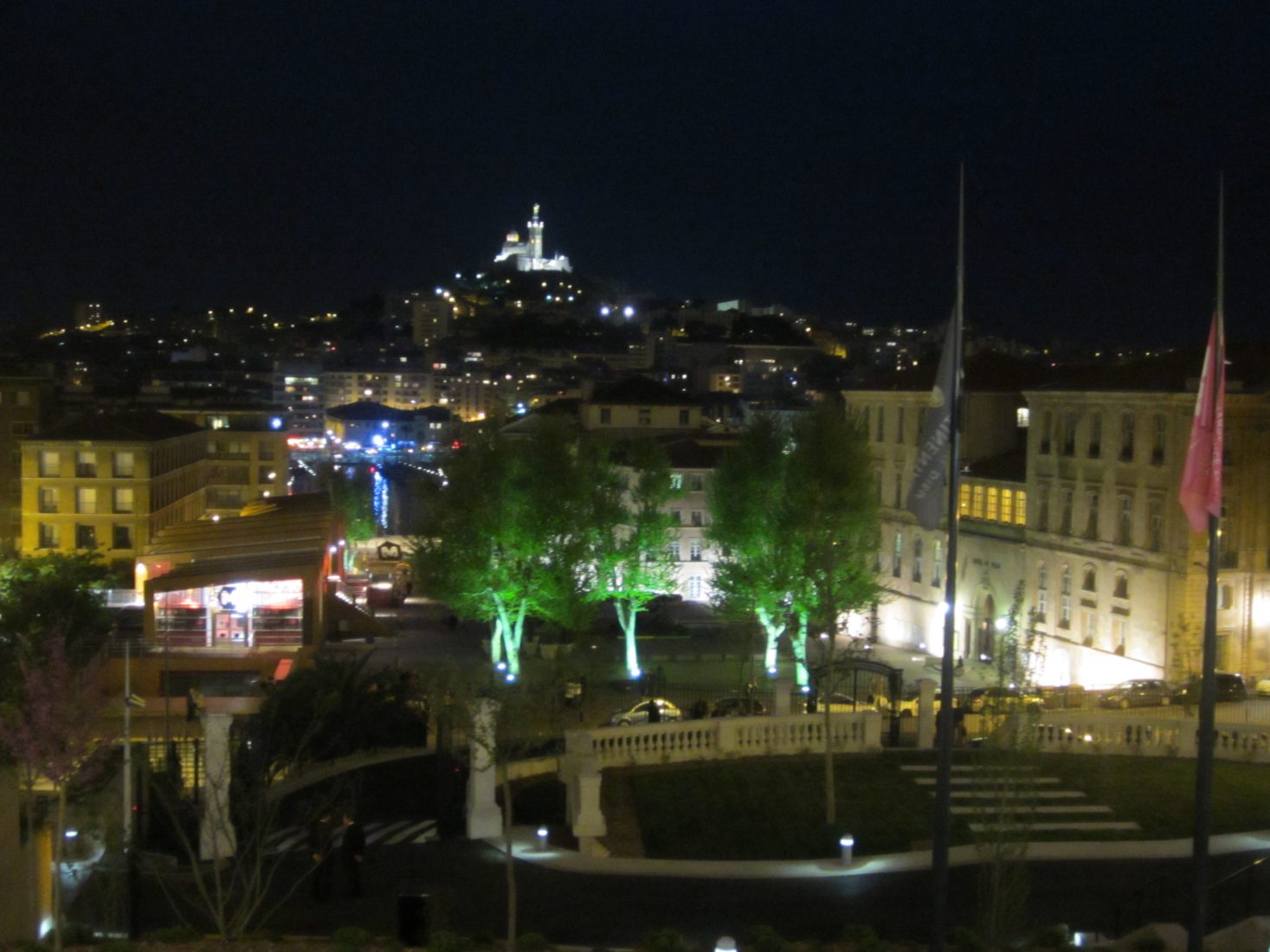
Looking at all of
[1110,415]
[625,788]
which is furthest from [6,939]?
[1110,415]

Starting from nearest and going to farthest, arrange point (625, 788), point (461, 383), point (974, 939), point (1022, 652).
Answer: point (974, 939)
point (1022, 652)
point (625, 788)
point (461, 383)

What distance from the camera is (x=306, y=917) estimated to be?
13.6 metres

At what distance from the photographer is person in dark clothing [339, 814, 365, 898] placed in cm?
1423

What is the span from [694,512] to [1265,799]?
117 ft

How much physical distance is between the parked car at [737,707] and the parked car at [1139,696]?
6730mm

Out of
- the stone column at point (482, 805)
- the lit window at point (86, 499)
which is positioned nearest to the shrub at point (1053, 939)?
the stone column at point (482, 805)

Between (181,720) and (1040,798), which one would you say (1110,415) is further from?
(181,720)

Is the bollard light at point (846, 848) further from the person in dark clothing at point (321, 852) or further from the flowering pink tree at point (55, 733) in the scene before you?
the flowering pink tree at point (55, 733)

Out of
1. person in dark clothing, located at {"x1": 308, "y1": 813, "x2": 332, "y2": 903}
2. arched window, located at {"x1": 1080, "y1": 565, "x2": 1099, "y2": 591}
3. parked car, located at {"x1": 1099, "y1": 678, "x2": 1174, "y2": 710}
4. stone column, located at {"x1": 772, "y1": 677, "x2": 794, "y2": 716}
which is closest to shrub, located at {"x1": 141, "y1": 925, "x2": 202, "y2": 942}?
person in dark clothing, located at {"x1": 308, "y1": 813, "x2": 332, "y2": 903}

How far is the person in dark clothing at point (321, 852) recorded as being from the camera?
13.9 m

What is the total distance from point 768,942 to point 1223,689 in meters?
20.3

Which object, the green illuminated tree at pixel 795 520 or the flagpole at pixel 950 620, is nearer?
the flagpole at pixel 950 620

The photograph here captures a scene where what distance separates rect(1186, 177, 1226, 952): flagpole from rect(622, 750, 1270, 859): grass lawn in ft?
11.9

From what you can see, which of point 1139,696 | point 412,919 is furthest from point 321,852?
point 1139,696
